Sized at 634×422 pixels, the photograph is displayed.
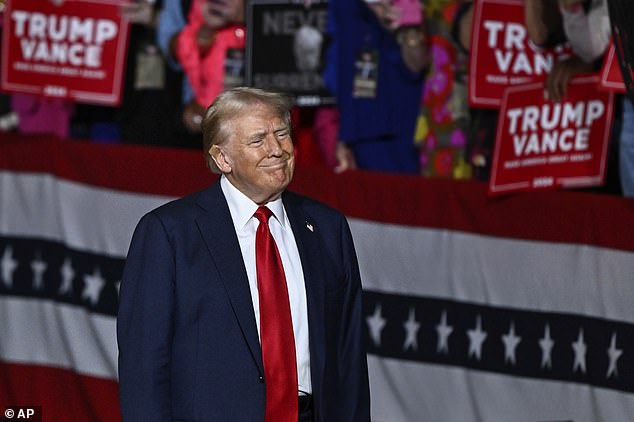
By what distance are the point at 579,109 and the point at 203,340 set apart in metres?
2.60

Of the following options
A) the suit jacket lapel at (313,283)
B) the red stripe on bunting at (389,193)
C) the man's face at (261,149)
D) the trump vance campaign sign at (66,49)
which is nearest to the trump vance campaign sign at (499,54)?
the red stripe on bunting at (389,193)

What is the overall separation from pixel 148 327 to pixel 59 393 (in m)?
3.74

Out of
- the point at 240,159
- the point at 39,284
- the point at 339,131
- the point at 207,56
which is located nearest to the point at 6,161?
the point at 39,284

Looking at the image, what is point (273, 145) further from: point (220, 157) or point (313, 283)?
point (313, 283)

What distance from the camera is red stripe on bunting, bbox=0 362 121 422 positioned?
23.4ft

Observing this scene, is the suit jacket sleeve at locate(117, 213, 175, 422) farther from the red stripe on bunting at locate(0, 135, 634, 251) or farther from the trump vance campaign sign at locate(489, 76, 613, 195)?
the trump vance campaign sign at locate(489, 76, 613, 195)

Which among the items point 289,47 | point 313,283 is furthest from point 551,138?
point 313,283

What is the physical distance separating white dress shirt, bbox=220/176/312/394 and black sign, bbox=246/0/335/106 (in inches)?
120

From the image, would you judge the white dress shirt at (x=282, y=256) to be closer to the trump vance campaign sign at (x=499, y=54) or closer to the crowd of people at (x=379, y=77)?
the crowd of people at (x=379, y=77)

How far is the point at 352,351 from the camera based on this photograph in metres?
3.96

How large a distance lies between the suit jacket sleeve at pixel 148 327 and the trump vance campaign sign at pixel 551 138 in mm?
2539

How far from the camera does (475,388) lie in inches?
239

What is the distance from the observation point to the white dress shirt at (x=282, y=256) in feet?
12.3

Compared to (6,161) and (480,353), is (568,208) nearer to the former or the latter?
(480,353)
